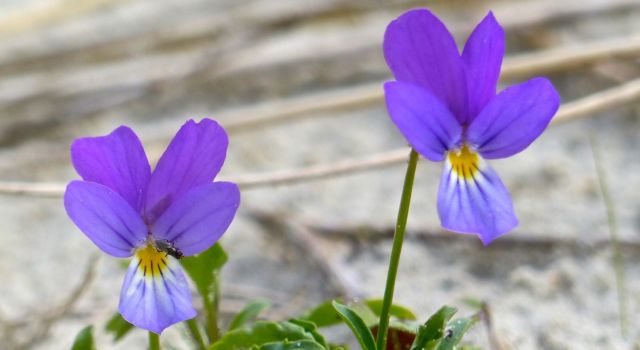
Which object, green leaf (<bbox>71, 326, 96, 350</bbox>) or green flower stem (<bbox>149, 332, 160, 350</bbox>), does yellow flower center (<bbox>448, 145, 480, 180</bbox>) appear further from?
green leaf (<bbox>71, 326, 96, 350</bbox>)

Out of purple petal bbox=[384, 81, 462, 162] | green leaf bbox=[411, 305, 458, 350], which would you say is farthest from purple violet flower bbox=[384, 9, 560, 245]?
green leaf bbox=[411, 305, 458, 350]

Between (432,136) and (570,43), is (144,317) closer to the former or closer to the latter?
(432,136)

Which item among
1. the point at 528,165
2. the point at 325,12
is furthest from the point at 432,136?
the point at 325,12

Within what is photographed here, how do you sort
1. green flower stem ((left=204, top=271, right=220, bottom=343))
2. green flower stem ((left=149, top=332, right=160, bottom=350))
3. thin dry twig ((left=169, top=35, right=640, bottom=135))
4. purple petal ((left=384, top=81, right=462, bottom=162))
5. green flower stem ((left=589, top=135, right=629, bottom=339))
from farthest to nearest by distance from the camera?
thin dry twig ((left=169, top=35, right=640, bottom=135)), green flower stem ((left=589, top=135, right=629, bottom=339)), green flower stem ((left=204, top=271, right=220, bottom=343)), green flower stem ((left=149, top=332, right=160, bottom=350)), purple petal ((left=384, top=81, right=462, bottom=162))

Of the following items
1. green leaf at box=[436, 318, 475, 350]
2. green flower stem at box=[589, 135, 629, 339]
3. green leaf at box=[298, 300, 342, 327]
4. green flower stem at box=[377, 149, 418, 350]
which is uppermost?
green flower stem at box=[377, 149, 418, 350]

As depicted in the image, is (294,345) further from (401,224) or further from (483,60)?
(483,60)

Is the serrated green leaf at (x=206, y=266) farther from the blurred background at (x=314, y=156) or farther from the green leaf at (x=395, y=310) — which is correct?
the blurred background at (x=314, y=156)

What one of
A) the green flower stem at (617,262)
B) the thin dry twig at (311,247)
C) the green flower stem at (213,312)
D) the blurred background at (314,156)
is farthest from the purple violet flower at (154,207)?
the green flower stem at (617,262)
